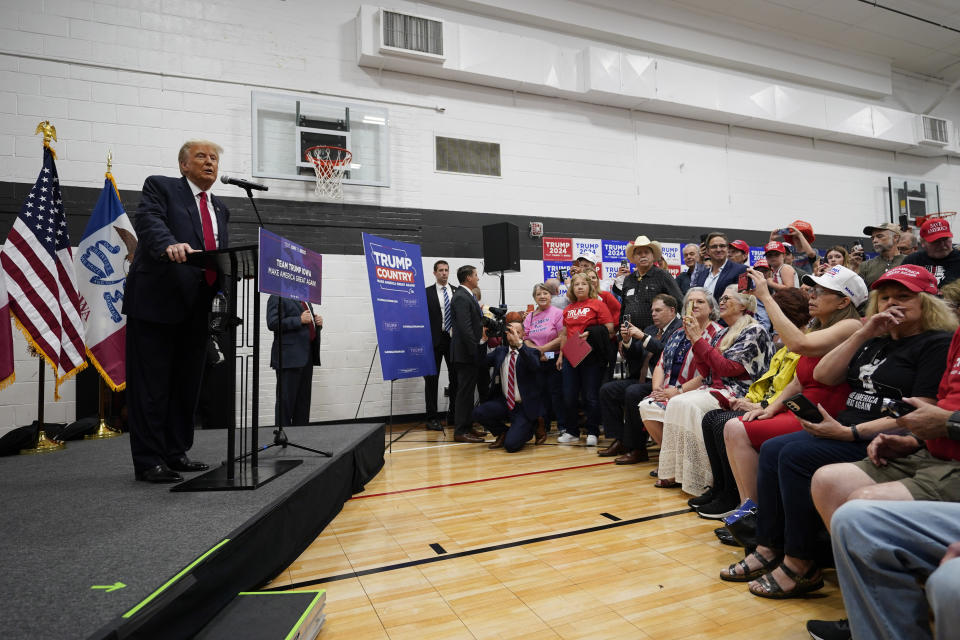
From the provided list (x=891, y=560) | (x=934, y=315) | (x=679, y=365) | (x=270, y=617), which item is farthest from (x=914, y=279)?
(x=270, y=617)

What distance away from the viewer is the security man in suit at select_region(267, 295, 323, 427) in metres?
4.72

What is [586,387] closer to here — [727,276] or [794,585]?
[727,276]

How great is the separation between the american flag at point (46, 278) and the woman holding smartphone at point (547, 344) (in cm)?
356

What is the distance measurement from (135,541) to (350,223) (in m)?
4.63

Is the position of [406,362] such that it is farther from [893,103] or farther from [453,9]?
[893,103]

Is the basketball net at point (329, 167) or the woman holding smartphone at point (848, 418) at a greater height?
the basketball net at point (329, 167)

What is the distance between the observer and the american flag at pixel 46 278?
12.4ft

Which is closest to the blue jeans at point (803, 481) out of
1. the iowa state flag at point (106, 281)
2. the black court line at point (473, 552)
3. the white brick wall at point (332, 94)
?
the black court line at point (473, 552)

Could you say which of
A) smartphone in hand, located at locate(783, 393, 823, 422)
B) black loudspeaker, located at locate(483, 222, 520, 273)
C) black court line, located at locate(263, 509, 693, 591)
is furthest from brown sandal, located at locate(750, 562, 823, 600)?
black loudspeaker, located at locate(483, 222, 520, 273)

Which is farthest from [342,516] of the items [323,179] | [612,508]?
[323,179]

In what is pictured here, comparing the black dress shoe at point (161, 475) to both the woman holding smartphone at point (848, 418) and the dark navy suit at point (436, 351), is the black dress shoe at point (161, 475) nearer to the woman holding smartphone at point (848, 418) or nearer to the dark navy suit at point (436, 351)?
the woman holding smartphone at point (848, 418)

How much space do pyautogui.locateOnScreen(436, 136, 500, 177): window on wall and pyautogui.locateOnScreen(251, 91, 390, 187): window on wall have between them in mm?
688

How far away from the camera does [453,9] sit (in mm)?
6523

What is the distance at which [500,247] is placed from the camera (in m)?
6.03
